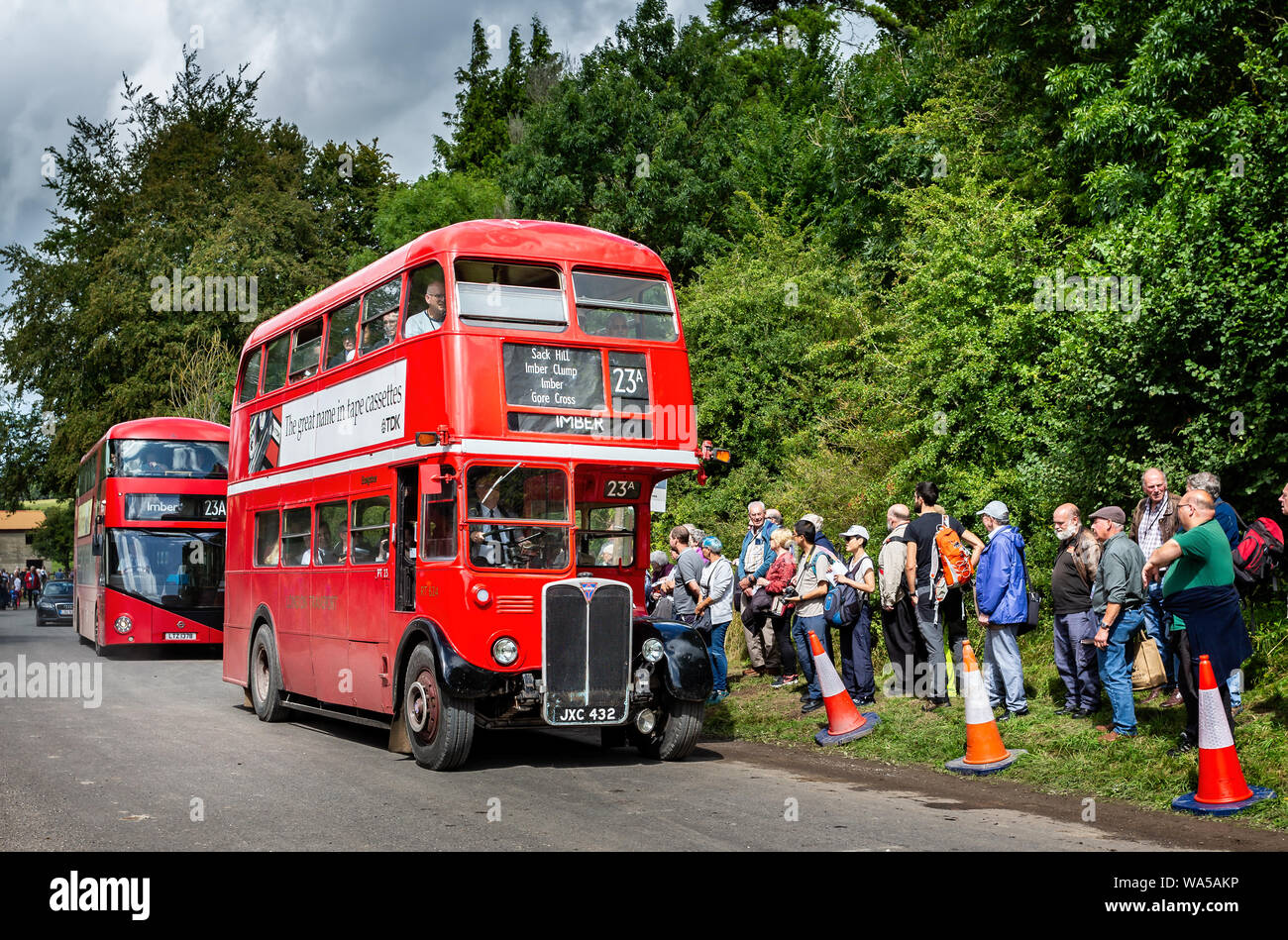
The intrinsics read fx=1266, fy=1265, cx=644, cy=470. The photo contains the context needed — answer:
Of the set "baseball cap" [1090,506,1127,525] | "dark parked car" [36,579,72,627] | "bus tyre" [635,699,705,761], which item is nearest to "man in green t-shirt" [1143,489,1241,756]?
"baseball cap" [1090,506,1127,525]

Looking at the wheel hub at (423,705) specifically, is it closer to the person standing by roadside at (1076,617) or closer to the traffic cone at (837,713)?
the traffic cone at (837,713)

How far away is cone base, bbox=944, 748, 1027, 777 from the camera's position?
32.9 ft

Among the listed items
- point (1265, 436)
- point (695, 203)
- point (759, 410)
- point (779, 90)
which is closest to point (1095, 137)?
point (1265, 436)

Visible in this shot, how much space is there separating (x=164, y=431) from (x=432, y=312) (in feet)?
51.2

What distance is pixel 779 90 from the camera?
38.9 m

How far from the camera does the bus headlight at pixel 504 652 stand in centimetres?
1047

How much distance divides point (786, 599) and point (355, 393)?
5307 mm

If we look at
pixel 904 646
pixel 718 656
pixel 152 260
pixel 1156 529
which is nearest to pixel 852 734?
pixel 904 646

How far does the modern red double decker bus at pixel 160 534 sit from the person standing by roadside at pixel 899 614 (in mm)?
14867

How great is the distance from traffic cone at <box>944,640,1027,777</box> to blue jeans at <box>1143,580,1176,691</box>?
147cm

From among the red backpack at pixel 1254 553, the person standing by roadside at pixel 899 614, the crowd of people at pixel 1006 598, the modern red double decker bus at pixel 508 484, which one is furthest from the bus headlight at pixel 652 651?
the red backpack at pixel 1254 553

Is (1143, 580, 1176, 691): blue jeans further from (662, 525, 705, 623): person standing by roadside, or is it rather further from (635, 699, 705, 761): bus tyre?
(662, 525, 705, 623): person standing by roadside

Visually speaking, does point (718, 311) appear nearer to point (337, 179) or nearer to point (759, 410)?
point (759, 410)

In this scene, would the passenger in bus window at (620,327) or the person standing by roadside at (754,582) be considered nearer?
the passenger in bus window at (620,327)
